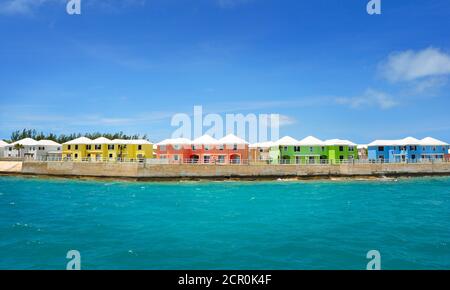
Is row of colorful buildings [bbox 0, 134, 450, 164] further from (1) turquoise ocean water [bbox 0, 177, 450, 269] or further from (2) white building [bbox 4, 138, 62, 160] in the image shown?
(1) turquoise ocean water [bbox 0, 177, 450, 269]

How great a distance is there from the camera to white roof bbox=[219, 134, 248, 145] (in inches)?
2410

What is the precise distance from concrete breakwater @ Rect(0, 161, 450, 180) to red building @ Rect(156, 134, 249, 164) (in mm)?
5629

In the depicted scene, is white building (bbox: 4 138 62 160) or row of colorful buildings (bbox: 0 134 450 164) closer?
row of colorful buildings (bbox: 0 134 450 164)

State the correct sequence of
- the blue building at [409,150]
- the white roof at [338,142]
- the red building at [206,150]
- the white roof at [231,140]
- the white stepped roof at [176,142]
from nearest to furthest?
the red building at [206,150] → the white roof at [231,140] → the white stepped roof at [176,142] → the white roof at [338,142] → the blue building at [409,150]

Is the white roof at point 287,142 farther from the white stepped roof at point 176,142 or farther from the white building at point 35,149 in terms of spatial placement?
the white building at point 35,149

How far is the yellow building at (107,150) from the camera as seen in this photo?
66125mm

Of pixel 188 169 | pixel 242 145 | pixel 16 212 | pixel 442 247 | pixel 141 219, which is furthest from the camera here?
pixel 242 145

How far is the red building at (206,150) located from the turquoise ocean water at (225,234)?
103 ft

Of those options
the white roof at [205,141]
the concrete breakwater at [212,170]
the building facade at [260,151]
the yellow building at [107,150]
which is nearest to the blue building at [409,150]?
the concrete breakwater at [212,170]

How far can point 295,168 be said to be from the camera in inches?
2206

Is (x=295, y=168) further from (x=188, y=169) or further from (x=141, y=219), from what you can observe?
(x=141, y=219)

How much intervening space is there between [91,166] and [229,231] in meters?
44.5

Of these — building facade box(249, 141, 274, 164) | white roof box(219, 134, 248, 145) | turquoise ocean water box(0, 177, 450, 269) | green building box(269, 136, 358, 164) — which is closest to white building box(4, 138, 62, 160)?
white roof box(219, 134, 248, 145)
